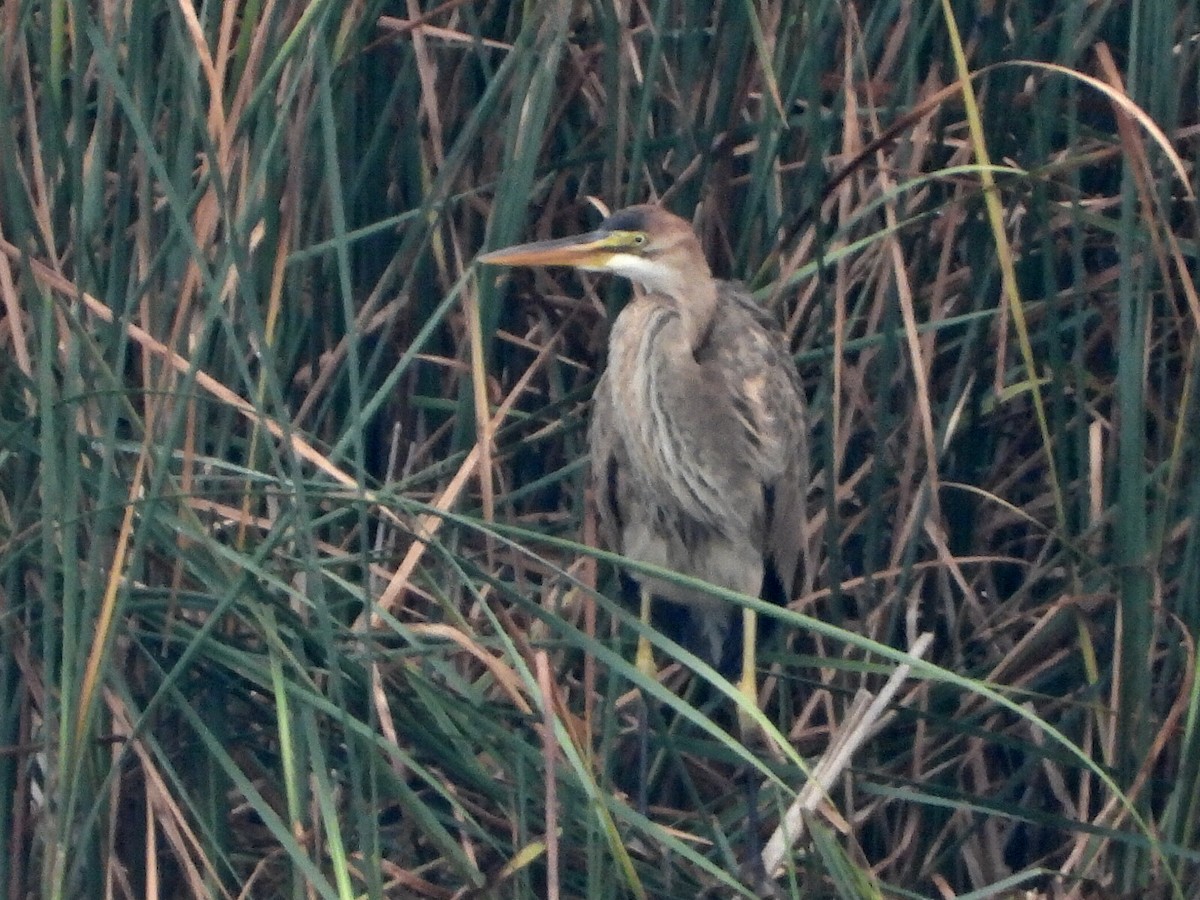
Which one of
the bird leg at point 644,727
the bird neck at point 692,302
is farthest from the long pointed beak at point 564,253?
the bird leg at point 644,727

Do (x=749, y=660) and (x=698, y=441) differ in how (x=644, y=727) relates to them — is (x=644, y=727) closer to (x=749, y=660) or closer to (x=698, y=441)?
(x=749, y=660)

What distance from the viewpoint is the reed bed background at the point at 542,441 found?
161cm

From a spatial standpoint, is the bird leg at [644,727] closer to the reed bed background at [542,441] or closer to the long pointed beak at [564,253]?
the reed bed background at [542,441]

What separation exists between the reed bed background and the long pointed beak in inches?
1.4

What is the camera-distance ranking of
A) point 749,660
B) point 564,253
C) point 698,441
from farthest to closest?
point 698,441, point 749,660, point 564,253

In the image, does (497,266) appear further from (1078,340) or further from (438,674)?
(1078,340)

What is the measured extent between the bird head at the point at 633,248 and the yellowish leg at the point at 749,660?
40 centimetres

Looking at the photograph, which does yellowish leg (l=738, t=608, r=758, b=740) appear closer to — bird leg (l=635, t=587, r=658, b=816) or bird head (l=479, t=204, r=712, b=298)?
bird leg (l=635, t=587, r=658, b=816)

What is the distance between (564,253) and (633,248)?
81 mm

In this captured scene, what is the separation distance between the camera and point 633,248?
2.00 m

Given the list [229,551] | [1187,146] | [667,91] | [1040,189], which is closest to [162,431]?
[229,551]

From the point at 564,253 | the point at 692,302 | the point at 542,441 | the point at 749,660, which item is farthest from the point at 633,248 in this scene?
the point at 749,660

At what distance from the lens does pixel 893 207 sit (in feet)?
6.62

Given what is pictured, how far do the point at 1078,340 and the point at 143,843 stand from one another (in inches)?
43.5
